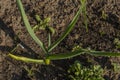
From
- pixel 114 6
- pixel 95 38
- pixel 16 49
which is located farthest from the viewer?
pixel 114 6

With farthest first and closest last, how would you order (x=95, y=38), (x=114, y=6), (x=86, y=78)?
(x=114, y=6) → (x=95, y=38) → (x=86, y=78)

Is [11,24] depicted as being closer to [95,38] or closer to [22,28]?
[22,28]

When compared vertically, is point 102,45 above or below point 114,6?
below

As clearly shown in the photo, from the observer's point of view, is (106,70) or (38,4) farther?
(38,4)

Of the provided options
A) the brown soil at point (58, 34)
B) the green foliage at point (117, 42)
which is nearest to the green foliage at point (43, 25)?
the brown soil at point (58, 34)

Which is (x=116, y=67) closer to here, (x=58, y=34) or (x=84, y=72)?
(x=84, y=72)

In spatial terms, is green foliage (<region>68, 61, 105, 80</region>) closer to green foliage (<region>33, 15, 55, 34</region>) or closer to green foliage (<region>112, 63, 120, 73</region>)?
green foliage (<region>112, 63, 120, 73</region>)

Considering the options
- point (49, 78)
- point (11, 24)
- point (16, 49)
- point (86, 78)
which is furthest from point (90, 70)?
point (11, 24)
